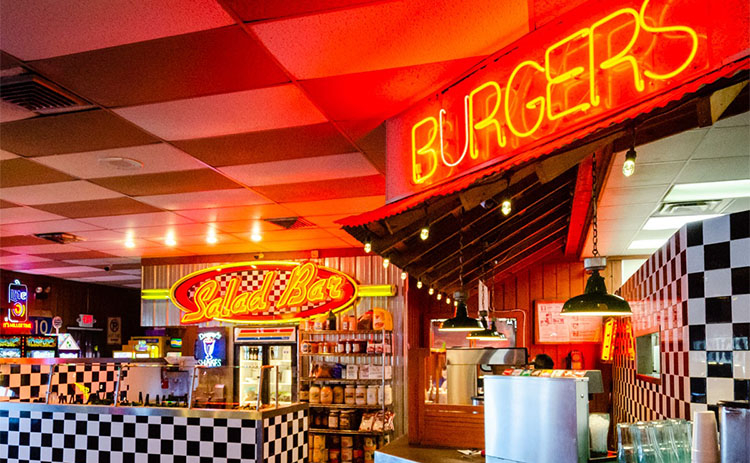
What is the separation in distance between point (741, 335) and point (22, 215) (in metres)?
6.85

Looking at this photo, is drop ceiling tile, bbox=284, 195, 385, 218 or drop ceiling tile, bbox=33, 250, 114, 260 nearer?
drop ceiling tile, bbox=284, 195, 385, 218

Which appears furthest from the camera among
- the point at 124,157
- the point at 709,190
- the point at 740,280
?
the point at 124,157

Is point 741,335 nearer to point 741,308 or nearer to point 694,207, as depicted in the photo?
point 741,308

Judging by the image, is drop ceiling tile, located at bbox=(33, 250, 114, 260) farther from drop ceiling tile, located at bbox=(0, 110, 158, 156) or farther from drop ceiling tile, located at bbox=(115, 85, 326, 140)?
drop ceiling tile, located at bbox=(115, 85, 326, 140)

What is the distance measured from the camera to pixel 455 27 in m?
2.89

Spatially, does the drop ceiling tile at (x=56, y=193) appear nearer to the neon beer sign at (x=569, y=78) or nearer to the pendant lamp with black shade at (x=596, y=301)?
the neon beer sign at (x=569, y=78)

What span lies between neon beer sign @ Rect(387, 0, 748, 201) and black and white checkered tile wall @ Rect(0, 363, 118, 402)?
526cm

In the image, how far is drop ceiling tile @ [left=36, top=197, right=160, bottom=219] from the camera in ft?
20.8

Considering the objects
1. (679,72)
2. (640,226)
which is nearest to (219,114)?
(679,72)

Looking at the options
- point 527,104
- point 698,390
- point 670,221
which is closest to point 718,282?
point 698,390

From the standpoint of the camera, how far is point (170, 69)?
3.27 meters

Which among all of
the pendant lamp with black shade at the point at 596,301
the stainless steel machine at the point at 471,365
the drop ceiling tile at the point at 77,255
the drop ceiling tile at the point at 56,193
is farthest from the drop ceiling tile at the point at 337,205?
the drop ceiling tile at the point at 77,255

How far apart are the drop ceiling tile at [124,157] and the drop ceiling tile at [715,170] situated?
3.53 metres

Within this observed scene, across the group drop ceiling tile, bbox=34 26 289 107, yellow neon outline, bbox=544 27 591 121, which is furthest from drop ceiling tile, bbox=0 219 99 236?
yellow neon outline, bbox=544 27 591 121
